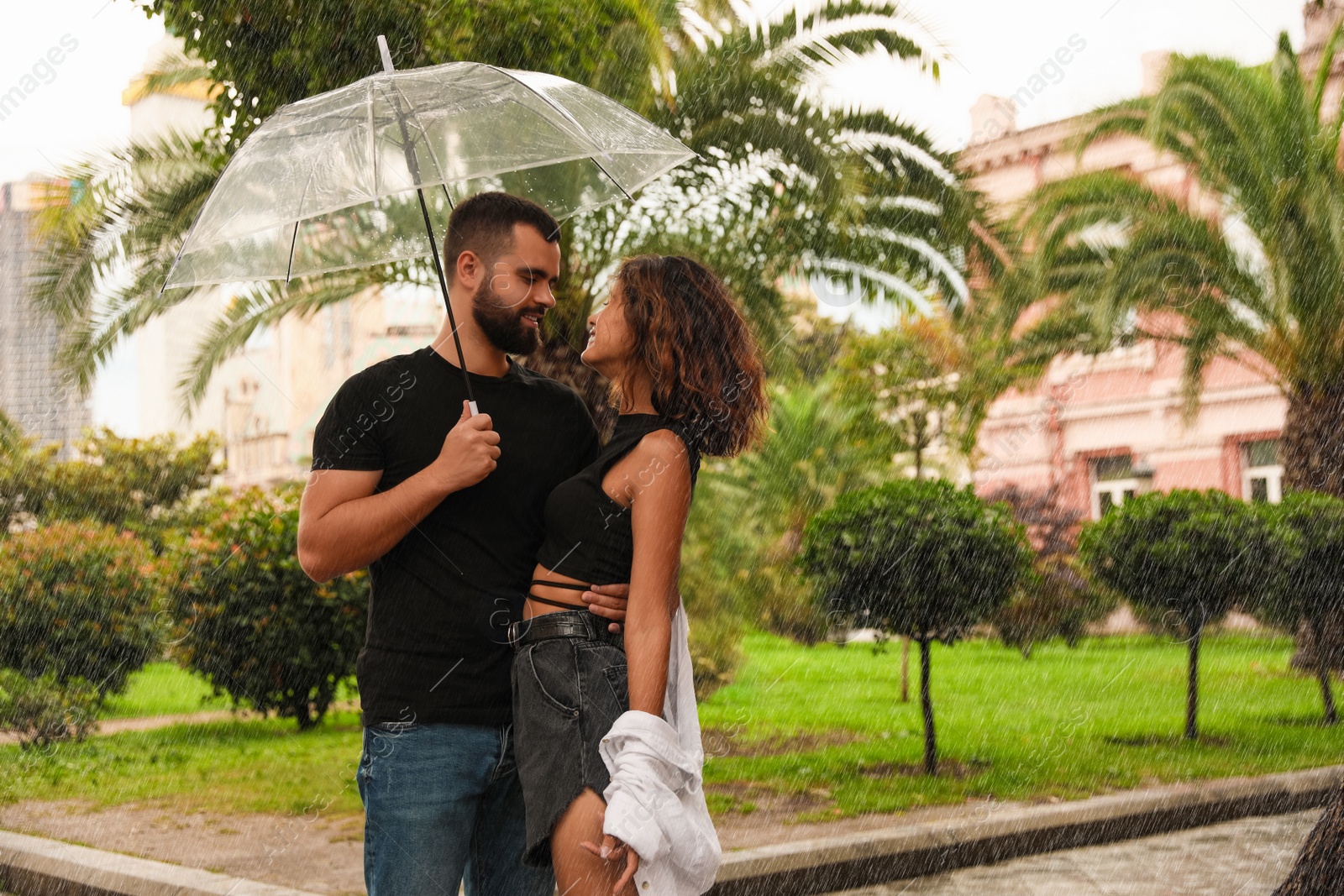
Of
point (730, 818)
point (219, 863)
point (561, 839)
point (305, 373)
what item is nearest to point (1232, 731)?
point (730, 818)

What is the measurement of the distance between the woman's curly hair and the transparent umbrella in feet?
1.44

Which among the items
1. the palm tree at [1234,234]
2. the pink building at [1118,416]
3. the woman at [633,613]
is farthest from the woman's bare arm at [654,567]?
the pink building at [1118,416]

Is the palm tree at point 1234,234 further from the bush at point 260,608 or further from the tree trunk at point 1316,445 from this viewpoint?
the bush at point 260,608

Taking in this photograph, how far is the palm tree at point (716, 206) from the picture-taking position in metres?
8.38

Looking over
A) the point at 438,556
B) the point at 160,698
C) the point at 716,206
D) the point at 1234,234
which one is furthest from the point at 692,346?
the point at 160,698

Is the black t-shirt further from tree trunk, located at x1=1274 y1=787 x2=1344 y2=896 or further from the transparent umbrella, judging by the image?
tree trunk, located at x1=1274 y1=787 x2=1344 y2=896

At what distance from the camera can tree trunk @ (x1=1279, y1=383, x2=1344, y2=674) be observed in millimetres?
12211

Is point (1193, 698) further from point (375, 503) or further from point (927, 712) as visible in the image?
point (375, 503)

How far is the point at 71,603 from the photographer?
9.08 m

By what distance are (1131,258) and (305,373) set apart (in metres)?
33.7

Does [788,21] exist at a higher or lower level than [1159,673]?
higher

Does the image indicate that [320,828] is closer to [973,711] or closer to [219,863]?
[219,863]

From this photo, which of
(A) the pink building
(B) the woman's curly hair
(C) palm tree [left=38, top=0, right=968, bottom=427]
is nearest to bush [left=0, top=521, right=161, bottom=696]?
(C) palm tree [left=38, top=0, right=968, bottom=427]

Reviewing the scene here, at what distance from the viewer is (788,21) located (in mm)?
8711
